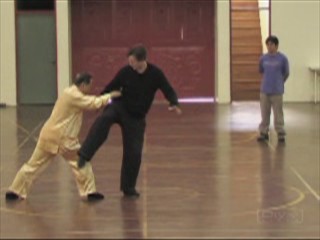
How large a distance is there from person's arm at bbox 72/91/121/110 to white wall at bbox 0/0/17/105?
16276 millimetres

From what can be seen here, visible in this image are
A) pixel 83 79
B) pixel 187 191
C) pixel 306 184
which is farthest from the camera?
pixel 306 184

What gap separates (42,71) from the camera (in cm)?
2591

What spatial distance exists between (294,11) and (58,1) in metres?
7.19

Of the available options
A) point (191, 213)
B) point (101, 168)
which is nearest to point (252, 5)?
point (101, 168)

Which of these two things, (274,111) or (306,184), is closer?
(306,184)

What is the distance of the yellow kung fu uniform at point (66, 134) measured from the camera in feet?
32.1

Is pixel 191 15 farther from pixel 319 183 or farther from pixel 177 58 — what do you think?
pixel 319 183

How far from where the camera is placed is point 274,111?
52.4ft

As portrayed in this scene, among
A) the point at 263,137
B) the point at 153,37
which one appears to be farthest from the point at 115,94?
the point at 153,37

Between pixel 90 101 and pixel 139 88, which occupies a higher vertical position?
pixel 139 88

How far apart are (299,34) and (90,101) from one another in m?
16.9

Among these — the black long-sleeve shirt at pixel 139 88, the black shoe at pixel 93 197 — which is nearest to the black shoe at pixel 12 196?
the black shoe at pixel 93 197

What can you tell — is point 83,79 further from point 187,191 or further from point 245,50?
point 245,50

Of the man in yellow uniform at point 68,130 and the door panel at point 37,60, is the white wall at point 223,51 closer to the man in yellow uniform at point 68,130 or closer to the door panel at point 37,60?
the door panel at point 37,60
